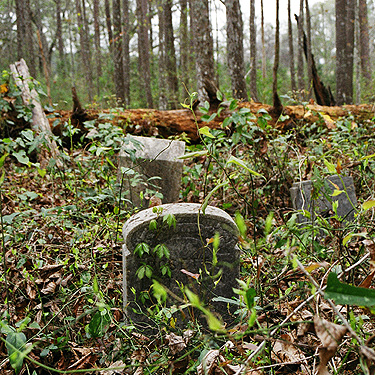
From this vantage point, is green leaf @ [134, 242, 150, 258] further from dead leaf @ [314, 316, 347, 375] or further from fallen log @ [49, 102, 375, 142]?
fallen log @ [49, 102, 375, 142]

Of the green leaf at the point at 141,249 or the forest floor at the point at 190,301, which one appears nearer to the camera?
the forest floor at the point at 190,301

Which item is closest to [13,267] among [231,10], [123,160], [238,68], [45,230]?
[45,230]

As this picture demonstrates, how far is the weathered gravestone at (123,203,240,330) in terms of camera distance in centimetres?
224

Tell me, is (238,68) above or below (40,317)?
above

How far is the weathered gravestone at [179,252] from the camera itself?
2.24m

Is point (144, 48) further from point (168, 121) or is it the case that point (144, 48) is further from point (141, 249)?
point (141, 249)

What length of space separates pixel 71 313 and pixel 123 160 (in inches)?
72.9

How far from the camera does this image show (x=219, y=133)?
335 centimetres

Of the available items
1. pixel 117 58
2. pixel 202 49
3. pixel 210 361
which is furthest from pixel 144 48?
pixel 210 361

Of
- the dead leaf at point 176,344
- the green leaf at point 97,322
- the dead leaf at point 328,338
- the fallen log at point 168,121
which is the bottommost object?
the dead leaf at point 176,344

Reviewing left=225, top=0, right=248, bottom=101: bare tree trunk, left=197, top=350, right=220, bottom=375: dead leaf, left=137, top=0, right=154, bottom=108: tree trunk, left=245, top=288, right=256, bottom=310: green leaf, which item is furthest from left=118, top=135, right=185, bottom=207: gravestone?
left=137, top=0, right=154, bottom=108: tree trunk

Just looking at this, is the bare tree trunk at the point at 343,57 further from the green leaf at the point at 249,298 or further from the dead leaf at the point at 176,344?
the green leaf at the point at 249,298

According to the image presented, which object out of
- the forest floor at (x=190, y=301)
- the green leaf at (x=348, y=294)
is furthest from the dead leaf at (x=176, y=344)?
the green leaf at (x=348, y=294)

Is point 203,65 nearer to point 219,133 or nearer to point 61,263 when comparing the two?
point 219,133
